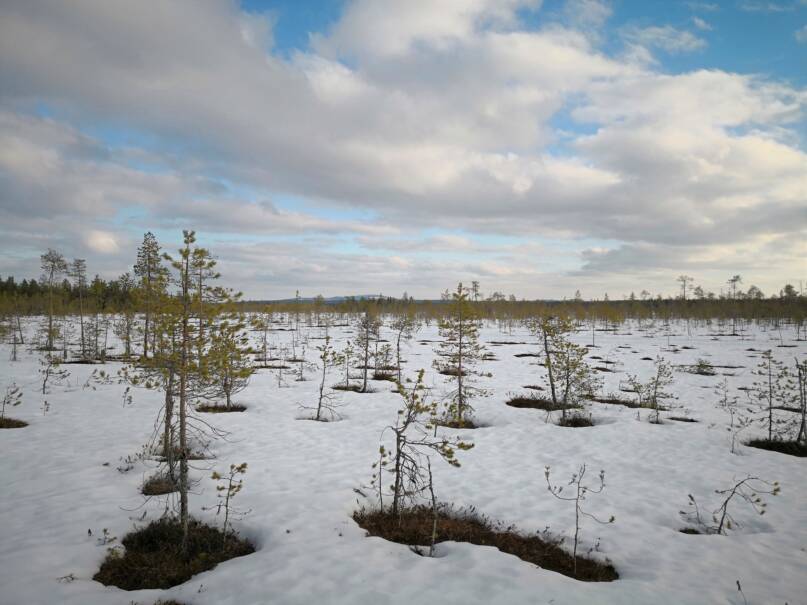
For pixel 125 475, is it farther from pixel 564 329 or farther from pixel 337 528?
pixel 564 329

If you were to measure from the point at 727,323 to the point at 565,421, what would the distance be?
314ft

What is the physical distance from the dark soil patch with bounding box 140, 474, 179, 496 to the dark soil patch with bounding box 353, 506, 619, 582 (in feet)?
13.9

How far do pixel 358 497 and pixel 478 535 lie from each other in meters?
2.72

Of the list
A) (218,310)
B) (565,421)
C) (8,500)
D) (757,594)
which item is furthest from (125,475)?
(565,421)

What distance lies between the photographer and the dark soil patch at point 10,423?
12.6 metres

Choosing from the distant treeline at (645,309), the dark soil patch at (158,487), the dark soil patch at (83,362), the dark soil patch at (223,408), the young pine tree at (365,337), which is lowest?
the dark soil patch at (223,408)

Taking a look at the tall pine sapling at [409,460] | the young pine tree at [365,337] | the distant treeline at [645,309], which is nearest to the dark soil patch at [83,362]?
the young pine tree at [365,337]

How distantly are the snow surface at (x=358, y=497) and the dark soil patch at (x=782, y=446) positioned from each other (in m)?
0.86

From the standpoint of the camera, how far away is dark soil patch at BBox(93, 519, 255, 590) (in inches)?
212

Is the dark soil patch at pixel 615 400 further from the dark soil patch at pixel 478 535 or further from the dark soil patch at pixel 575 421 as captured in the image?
the dark soil patch at pixel 478 535

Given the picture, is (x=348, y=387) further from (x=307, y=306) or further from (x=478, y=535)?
(x=307, y=306)

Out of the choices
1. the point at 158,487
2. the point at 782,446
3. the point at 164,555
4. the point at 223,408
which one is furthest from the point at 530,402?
the point at 164,555

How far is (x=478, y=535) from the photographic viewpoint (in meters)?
6.90

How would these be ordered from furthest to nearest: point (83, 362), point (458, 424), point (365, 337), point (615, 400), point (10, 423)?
point (83, 362), point (365, 337), point (615, 400), point (458, 424), point (10, 423)
